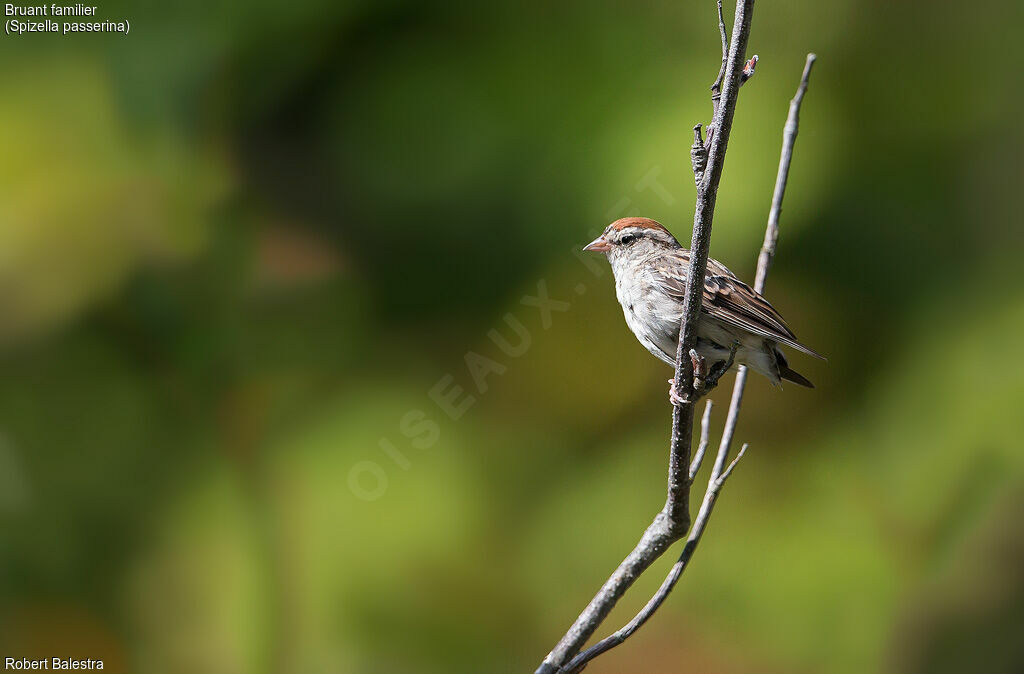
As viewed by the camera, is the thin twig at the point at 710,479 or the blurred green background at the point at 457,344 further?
the blurred green background at the point at 457,344

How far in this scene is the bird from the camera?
2664 mm

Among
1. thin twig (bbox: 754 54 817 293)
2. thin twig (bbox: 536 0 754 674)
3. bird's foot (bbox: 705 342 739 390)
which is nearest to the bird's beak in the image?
thin twig (bbox: 754 54 817 293)

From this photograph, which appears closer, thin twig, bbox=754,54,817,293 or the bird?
thin twig, bbox=754,54,817,293

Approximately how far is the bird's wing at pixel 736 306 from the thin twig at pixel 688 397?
747 millimetres

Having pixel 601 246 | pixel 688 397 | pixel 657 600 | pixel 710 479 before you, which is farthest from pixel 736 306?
pixel 657 600

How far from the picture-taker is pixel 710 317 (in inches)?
106

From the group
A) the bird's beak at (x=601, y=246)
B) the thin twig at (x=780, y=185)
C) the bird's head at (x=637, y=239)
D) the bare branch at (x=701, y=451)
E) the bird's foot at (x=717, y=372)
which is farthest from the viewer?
the bird's beak at (x=601, y=246)

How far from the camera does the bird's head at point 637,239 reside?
9.92ft

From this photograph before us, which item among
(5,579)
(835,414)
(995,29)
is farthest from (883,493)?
(5,579)

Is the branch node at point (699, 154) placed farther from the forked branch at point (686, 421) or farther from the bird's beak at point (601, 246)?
the bird's beak at point (601, 246)

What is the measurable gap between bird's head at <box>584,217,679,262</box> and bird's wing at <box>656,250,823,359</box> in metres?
0.21

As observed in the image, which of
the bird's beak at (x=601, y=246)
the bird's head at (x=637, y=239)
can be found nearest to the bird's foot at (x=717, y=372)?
the bird's head at (x=637, y=239)

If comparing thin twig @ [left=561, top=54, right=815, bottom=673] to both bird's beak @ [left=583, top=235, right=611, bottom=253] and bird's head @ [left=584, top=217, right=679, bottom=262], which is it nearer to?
bird's head @ [left=584, top=217, right=679, bottom=262]

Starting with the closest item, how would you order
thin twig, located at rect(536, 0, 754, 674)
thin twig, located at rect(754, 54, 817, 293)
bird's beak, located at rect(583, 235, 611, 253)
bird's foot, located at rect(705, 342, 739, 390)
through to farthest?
thin twig, located at rect(536, 0, 754, 674) → bird's foot, located at rect(705, 342, 739, 390) → thin twig, located at rect(754, 54, 817, 293) → bird's beak, located at rect(583, 235, 611, 253)
